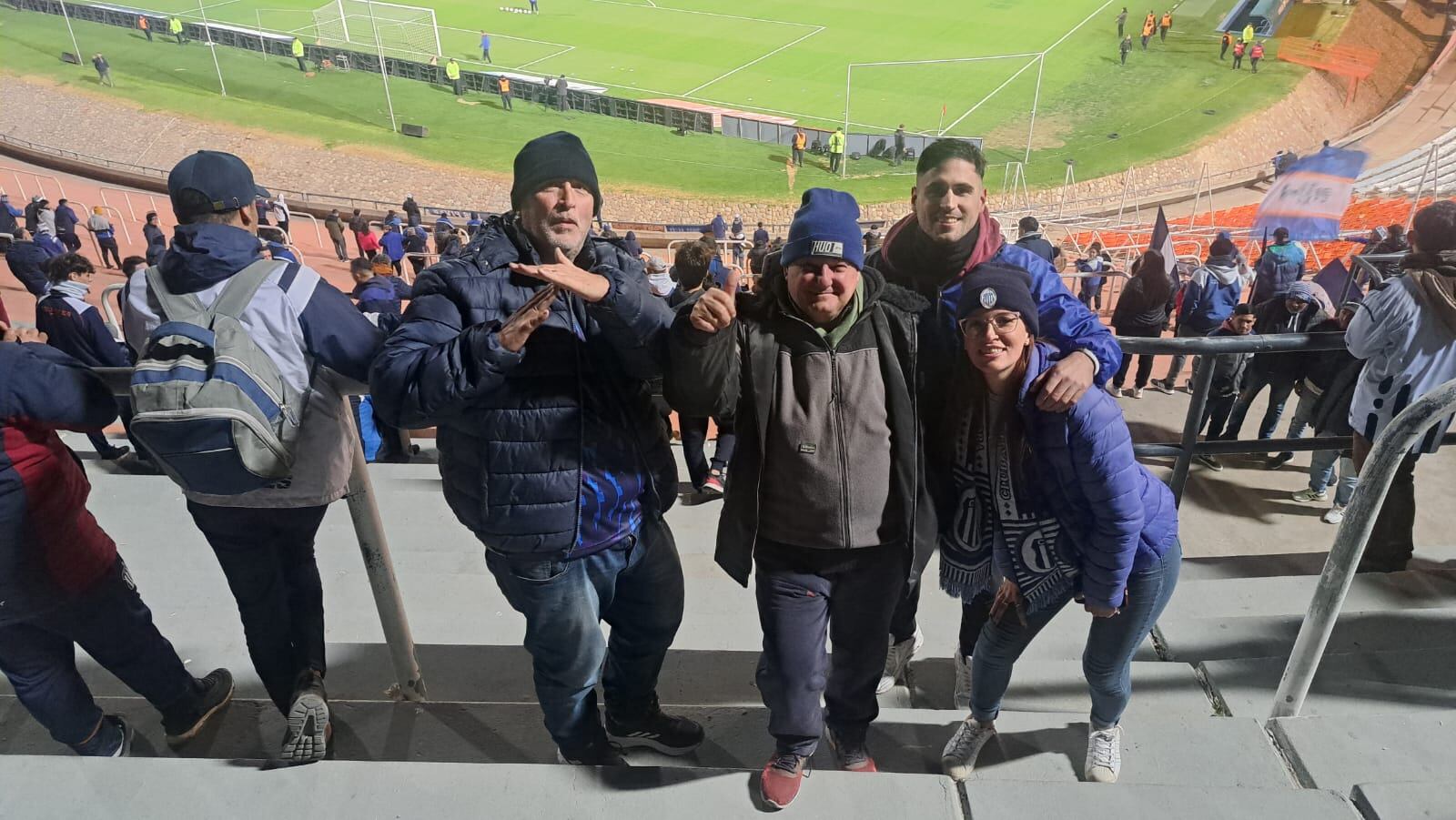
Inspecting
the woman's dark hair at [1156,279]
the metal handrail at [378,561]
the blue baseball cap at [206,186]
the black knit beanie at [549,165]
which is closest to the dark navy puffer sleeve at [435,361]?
the black knit beanie at [549,165]

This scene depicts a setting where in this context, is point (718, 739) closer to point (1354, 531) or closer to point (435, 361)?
point (435, 361)

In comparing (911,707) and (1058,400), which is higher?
(1058,400)

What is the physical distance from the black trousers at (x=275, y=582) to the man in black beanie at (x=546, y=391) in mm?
650

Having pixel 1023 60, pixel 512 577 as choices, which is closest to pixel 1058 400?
pixel 512 577

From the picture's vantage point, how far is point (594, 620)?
236 centimetres

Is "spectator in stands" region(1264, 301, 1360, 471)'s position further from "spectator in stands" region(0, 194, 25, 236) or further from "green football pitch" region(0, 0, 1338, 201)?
"green football pitch" region(0, 0, 1338, 201)

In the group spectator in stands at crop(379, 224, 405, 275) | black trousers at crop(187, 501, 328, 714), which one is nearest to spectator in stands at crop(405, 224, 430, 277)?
spectator in stands at crop(379, 224, 405, 275)

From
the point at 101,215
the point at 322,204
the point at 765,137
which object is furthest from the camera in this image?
the point at 765,137

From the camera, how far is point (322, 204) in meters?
29.3

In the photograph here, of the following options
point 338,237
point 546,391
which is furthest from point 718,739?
point 338,237

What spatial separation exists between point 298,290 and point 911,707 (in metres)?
2.32

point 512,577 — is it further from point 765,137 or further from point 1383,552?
point 765,137

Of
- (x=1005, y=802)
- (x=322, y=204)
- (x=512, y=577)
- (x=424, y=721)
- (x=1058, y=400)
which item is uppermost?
(x=1058, y=400)

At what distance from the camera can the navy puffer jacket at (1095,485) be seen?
2.17 metres
